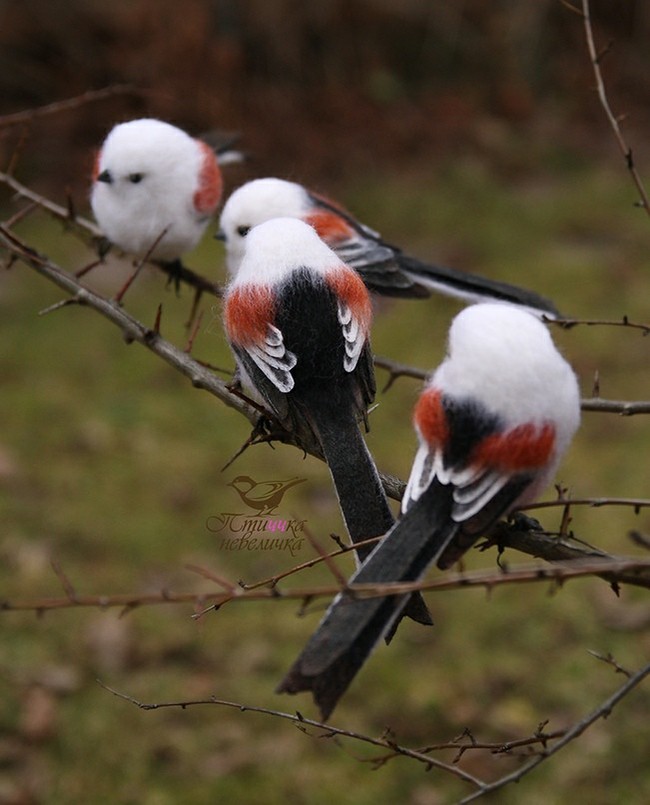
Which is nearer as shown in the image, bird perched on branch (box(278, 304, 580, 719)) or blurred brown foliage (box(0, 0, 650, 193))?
bird perched on branch (box(278, 304, 580, 719))

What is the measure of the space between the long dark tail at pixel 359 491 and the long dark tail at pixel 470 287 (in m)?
0.61

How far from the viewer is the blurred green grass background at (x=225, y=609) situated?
11.1 ft

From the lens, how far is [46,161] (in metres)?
7.78

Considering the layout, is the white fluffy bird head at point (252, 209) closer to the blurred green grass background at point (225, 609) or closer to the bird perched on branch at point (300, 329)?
the blurred green grass background at point (225, 609)

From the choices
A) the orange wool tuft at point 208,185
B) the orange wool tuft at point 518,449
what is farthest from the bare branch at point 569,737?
the orange wool tuft at point 208,185

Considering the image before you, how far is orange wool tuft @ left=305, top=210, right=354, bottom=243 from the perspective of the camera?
237 centimetres

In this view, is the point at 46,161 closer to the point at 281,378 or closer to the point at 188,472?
the point at 188,472

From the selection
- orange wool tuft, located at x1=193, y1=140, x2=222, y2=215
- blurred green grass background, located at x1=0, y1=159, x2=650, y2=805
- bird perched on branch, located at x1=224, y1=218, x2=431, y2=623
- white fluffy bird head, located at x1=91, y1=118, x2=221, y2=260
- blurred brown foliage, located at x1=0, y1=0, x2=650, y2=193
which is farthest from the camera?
blurred brown foliage, located at x1=0, y1=0, x2=650, y2=193

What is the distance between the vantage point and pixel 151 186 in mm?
2268

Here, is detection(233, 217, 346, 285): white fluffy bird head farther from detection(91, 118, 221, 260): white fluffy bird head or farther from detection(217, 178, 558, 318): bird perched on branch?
detection(91, 118, 221, 260): white fluffy bird head

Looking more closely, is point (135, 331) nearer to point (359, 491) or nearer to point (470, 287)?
point (359, 491)

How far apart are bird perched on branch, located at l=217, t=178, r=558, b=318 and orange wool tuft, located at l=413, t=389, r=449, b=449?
1.99 ft

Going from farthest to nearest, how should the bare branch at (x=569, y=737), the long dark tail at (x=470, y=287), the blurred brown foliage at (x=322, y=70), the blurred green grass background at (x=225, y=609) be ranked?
1. the blurred brown foliage at (x=322, y=70)
2. the blurred green grass background at (x=225, y=609)
3. the long dark tail at (x=470, y=287)
4. the bare branch at (x=569, y=737)

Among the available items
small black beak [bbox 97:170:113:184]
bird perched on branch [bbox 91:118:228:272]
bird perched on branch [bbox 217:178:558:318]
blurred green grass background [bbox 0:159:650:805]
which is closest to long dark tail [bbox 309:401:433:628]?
blurred green grass background [bbox 0:159:650:805]
